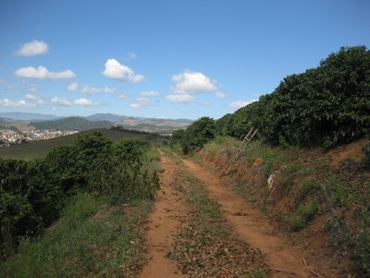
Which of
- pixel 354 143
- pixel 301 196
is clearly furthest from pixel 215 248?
pixel 354 143

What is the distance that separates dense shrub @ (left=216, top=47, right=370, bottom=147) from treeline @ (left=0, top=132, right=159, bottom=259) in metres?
5.59

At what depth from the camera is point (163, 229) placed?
9.40 metres

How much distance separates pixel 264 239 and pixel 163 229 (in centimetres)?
241

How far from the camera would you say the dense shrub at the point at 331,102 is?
38.4 ft

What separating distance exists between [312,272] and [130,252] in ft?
11.2

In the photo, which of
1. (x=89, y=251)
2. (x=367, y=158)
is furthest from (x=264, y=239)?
(x=89, y=251)

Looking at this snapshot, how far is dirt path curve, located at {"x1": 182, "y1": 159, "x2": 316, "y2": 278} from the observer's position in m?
6.88

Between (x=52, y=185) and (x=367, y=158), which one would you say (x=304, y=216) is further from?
(x=52, y=185)

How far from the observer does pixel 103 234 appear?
338 inches

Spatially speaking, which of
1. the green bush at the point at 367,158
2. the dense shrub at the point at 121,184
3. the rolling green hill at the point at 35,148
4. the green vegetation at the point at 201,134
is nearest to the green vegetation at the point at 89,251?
the dense shrub at the point at 121,184

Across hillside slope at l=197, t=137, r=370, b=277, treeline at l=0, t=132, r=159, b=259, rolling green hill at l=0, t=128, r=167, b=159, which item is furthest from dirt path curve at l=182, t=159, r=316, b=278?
rolling green hill at l=0, t=128, r=167, b=159

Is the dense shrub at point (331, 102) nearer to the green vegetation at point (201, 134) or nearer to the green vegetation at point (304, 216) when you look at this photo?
the green vegetation at point (304, 216)

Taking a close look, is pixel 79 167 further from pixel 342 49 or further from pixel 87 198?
pixel 342 49

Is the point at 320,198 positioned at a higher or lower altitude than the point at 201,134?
lower
